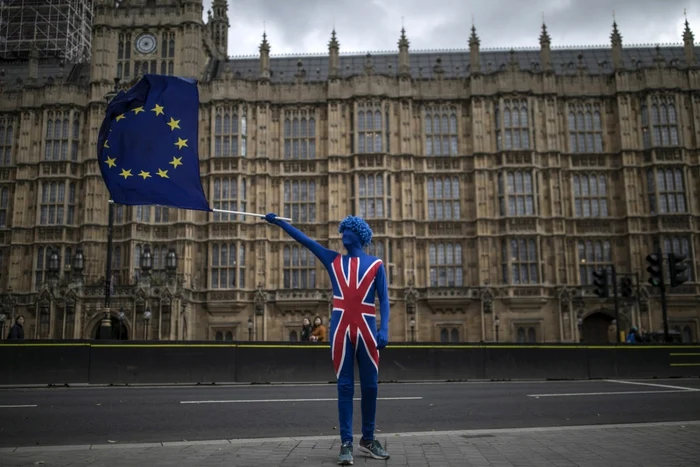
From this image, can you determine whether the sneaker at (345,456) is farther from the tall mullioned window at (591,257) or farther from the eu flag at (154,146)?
the tall mullioned window at (591,257)

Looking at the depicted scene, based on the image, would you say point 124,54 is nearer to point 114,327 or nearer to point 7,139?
point 7,139

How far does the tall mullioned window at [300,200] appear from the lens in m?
44.1

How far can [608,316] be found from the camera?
42.7m

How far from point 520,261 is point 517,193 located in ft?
13.6

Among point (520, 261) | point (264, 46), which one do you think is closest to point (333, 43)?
point (264, 46)

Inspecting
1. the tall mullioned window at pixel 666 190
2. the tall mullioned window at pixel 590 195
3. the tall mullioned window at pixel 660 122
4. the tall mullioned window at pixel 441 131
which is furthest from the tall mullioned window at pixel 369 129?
the tall mullioned window at pixel 666 190

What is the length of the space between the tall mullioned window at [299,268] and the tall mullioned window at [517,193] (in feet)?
39.5

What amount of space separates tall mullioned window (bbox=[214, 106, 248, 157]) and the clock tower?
133 inches

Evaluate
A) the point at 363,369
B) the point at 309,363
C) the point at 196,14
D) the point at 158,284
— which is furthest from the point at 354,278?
the point at 196,14

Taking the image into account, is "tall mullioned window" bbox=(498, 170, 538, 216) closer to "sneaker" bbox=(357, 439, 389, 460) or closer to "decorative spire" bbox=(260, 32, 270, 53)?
"decorative spire" bbox=(260, 32, 270, 53)

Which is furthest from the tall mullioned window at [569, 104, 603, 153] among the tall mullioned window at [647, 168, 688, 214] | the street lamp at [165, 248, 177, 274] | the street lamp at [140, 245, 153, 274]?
the street lamp at [140, 245, 153, 274]

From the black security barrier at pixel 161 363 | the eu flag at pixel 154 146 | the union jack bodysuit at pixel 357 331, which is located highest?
the eu flag at pixel 154 146

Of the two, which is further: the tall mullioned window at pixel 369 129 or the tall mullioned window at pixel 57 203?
the tall mullioned window at pixel 369 129

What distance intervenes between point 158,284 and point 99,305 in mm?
3539
